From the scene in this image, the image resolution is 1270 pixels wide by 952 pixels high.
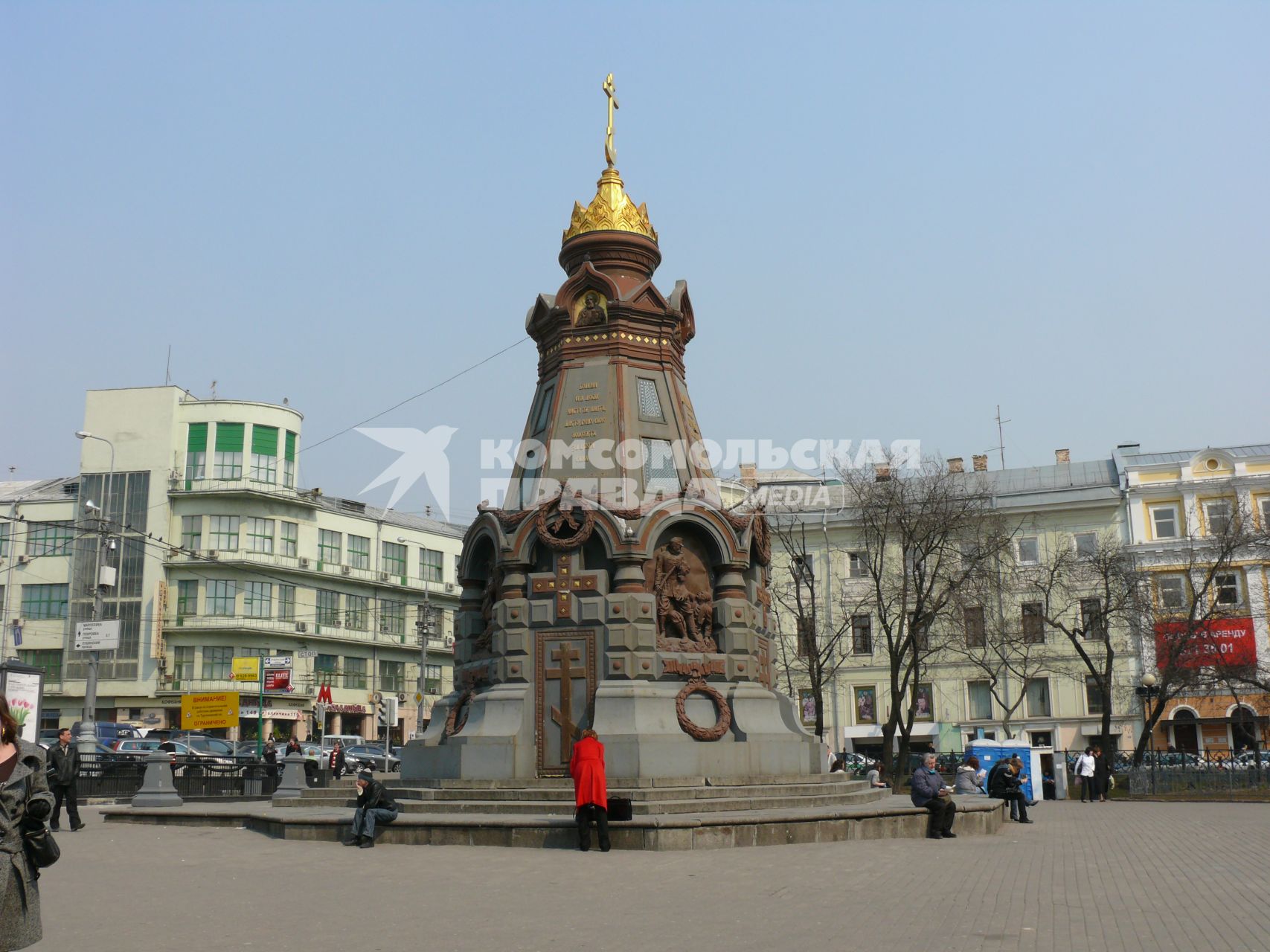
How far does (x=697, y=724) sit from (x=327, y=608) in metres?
47.0

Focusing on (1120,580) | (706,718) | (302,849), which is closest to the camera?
(302,849)

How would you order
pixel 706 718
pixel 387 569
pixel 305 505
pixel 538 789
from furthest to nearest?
pixel 387 569 < pixel 305 505 < pixel 706 718 < pixel 538 789

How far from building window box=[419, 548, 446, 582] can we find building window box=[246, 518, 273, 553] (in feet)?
34.6

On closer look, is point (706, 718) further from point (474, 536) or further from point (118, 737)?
point (118, 737)

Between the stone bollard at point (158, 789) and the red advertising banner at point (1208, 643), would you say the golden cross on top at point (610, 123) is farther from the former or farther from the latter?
the red advertising banner at point (1208, 643)

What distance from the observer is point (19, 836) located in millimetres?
5410

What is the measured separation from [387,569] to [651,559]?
163 ft

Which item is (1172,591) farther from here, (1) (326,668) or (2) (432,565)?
(1) (326,668)

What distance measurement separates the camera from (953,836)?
16.3 m

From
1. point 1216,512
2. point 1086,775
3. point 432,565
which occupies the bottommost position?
point 1086,775

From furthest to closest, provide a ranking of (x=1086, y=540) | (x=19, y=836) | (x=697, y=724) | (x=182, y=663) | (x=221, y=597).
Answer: (x=221, y=597)
(x=182, y=663)
(x=1086, y=540)
(x=697, y=724)
(x=19, y=836)

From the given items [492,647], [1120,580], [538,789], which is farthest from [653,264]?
[1120,580]

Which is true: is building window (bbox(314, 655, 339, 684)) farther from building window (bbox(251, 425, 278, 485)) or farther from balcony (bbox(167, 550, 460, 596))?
building window (bbox(251, 425, 278, 485))

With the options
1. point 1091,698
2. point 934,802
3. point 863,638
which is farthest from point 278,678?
point 934,802
